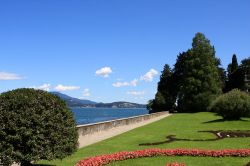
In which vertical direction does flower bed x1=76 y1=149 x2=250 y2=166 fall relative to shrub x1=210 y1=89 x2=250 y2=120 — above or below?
below

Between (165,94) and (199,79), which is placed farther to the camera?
(165,94)

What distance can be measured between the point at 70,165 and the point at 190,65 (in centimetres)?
7169

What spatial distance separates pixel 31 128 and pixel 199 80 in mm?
73967

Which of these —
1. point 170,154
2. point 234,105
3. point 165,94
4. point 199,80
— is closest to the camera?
point 170,154

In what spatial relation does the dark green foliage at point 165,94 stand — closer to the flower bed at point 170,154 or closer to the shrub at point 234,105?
the shrub at point 234,105

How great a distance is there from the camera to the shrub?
137 feet

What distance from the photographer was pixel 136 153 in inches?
664

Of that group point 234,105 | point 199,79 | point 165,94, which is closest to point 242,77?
point 199,79

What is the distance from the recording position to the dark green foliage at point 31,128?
12.5 m

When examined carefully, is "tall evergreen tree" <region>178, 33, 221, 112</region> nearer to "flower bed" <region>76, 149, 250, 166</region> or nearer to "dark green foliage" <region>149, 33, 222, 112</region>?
"dark green foliage" <region>149, 33, 222, 112</region>

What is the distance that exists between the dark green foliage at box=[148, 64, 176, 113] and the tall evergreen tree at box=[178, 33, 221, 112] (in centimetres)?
1221

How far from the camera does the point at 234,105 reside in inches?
1660

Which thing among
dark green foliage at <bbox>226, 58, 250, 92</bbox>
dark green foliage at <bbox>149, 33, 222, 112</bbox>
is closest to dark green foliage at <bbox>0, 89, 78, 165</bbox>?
dark green foliage at <bbox>149, 33, 222, 112</bbox>

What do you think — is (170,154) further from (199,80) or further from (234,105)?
(199,80)
